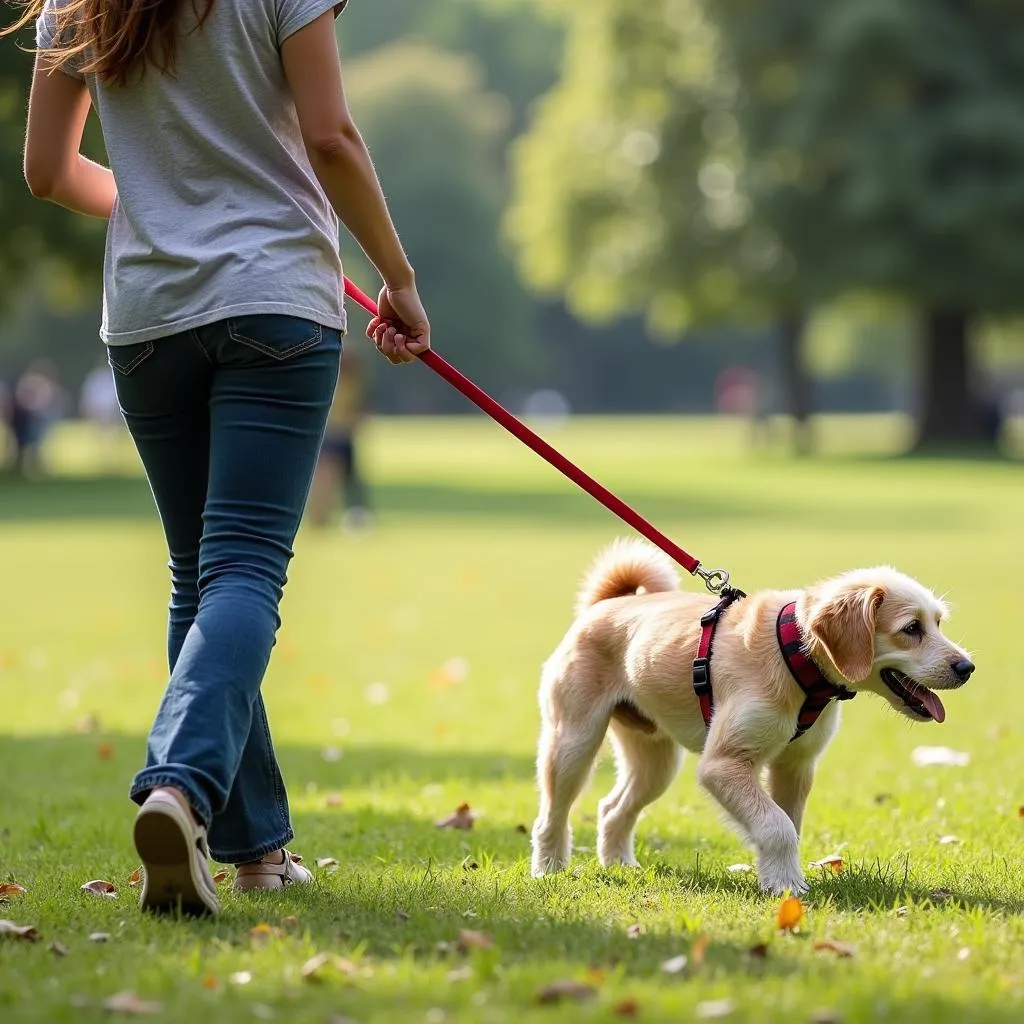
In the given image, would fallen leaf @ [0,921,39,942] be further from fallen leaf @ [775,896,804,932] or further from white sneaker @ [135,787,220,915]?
fallen leaf @ [775,896,804,932]

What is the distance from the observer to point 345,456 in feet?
67.0

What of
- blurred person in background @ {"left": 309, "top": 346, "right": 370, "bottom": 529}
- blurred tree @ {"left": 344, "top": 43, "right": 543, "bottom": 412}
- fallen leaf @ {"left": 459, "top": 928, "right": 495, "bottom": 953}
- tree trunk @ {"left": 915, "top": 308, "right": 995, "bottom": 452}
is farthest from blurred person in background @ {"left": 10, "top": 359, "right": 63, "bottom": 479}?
blurred tree @ {"left": 344, "top": 43, "right": 543, "bottom": 412}

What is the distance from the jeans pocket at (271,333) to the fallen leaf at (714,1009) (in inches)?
68.7

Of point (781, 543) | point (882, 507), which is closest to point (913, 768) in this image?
point (781, 543)

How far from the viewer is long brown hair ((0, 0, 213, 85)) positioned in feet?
13.0

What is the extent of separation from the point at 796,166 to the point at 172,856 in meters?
36.1

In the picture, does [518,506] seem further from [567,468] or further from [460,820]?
[567,468]

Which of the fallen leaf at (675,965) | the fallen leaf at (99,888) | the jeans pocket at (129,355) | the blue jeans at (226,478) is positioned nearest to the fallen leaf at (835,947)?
the fallen leaf at (675,965)

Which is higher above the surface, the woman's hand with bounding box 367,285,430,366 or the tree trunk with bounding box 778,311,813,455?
the woman's hand with bounding box 367,285,430,366

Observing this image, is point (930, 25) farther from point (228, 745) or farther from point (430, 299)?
point (430, 299)

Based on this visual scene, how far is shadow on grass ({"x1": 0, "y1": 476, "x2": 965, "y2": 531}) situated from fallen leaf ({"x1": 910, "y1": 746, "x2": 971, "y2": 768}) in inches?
520

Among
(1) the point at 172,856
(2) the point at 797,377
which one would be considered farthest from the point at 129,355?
(2) the point at 797,377

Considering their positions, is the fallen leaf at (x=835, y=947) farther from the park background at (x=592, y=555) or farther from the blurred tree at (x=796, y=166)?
A: the blurred tree at (x=796, y=166)

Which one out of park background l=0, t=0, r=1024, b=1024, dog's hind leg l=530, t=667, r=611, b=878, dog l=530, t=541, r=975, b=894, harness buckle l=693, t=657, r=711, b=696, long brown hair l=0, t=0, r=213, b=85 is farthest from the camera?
dog's hind leg l=530, t=667, r=611, b=878
